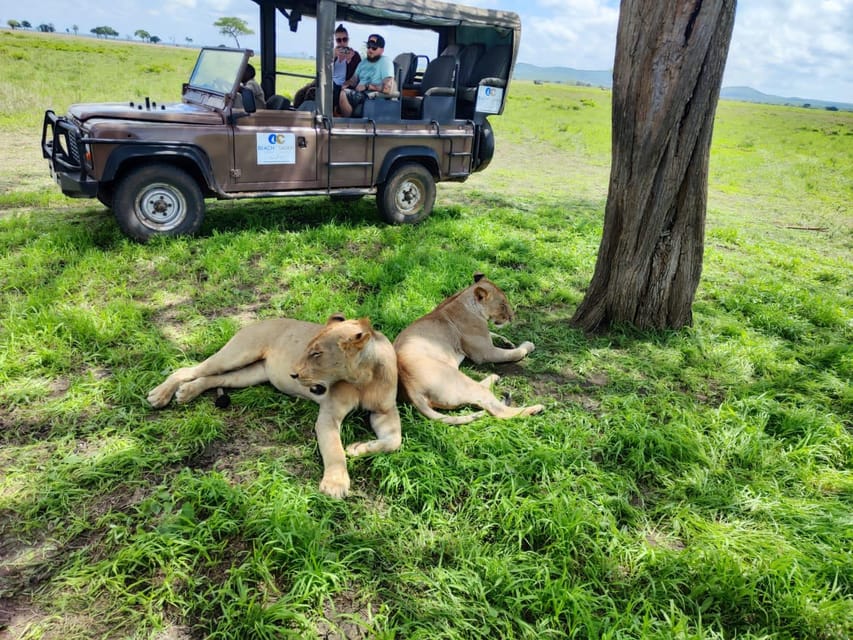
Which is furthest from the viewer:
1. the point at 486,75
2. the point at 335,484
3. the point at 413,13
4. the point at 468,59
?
the point at 486,75

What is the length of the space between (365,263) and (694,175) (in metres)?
3.41

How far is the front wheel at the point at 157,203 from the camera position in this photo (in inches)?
234

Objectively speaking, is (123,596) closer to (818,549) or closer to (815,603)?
(815,603)

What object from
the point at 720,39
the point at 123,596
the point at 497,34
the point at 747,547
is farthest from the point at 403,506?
the point at 497,34

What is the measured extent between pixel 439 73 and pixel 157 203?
4.44 m

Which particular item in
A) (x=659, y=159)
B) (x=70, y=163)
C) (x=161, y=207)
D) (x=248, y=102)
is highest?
(x=248, y=102)

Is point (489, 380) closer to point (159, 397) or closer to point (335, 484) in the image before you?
point (335, 484)

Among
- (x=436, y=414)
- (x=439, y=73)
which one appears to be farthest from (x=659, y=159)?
(x=439, y=73)

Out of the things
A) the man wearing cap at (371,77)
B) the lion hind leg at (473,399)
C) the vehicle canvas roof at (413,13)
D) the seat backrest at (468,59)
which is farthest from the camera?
the seat backrest at (468,59)

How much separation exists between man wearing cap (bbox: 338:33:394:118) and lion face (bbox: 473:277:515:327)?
4.08 metres

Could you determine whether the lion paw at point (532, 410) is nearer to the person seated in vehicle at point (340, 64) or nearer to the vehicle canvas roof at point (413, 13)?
the vehicle canvas roof at point (413, 13)

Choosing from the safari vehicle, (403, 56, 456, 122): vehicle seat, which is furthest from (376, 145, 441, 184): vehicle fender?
(403, 56, 456, 122): vehicle seat

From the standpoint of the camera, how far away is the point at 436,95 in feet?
25.8

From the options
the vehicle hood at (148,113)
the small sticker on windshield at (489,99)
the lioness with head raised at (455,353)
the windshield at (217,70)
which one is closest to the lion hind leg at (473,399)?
the lioness with head raised at (455,353)
